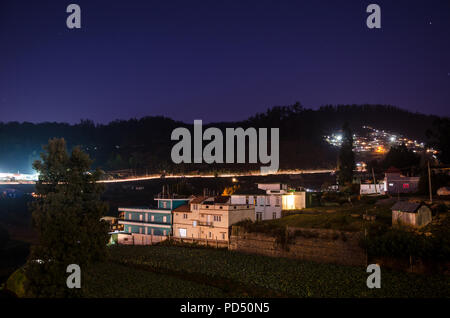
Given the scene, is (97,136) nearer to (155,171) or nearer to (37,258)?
(155,171)

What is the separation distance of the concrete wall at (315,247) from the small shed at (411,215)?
3286 millimetres

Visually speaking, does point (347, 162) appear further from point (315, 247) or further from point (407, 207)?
point (315, 247)

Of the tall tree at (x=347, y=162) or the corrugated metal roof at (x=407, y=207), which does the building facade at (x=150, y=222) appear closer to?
the corrugated metal roof at (x=407, y=207)

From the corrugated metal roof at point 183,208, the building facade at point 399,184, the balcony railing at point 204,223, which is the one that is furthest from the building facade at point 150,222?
the building facade at point 399,184

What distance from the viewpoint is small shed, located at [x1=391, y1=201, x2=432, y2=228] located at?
813 inches

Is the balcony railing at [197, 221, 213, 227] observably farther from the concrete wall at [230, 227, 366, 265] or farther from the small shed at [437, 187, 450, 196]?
the small shed at [437, 187, 450, 196]

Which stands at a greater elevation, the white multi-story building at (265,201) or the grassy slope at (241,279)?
the white multi-story building at (265,201)

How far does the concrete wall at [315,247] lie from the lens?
67.3ft

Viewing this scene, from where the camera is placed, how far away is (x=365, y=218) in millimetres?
23844

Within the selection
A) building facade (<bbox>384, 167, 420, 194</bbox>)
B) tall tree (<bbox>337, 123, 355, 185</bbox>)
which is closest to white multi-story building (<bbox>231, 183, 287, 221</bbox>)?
building facade (<bbox>384, 167, 420, 194</bbox>)

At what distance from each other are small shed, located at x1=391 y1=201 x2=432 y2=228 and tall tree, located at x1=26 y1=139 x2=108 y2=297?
61.2ft
